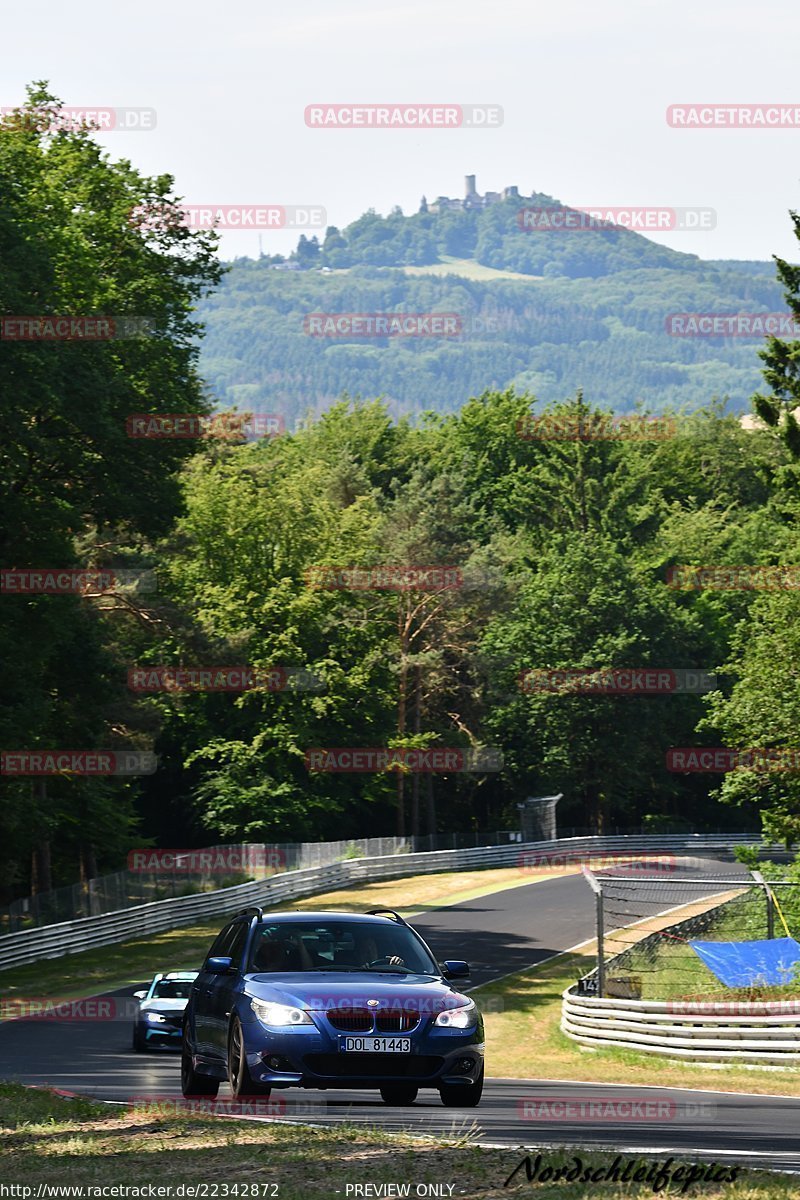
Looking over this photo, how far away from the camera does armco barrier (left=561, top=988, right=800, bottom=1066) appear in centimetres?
2319

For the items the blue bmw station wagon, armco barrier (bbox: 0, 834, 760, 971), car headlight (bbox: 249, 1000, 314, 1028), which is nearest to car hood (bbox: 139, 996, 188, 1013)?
the blue bmw station wagon

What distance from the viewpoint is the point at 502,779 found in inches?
3460

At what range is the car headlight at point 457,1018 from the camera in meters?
12.4

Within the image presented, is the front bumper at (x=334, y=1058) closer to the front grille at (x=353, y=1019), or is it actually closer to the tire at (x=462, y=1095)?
the front grille at (x=353, y=1019)

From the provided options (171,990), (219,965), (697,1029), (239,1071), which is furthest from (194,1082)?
(697,1029)

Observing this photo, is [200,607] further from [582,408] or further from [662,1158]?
[662,1158]

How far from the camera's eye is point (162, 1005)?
25578 mm

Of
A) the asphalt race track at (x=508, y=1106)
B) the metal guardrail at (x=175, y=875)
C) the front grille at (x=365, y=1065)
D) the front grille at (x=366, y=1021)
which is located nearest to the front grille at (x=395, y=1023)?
the front grille at (x=366, y=1021)

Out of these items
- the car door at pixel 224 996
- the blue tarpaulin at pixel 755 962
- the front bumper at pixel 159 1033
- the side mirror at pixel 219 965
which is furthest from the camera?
the blue tarpaulin at pixel 755 962

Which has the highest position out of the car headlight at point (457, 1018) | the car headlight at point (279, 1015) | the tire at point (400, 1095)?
the car headlight at point (279, 1015)

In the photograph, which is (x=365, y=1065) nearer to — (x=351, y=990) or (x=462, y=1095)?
(x=351, y=990)

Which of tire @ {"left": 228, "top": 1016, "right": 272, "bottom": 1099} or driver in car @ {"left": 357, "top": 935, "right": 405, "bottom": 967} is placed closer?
tire @ {"left": 228, "top": 1016, "right": 272, "bottom": 1099}

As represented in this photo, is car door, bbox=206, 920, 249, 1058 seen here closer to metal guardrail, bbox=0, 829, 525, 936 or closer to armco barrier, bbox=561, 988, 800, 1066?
armco barrier, bbox=561, 988, 800, 1066

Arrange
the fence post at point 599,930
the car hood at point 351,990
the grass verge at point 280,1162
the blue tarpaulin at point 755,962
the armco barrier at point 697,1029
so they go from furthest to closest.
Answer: the blue tarpaulin at point 755,962 < the fence post at point 599,930 < the armco barrier at point 697,1029 < the car hood at point 351,990 < the grass verge at point 280,1162
